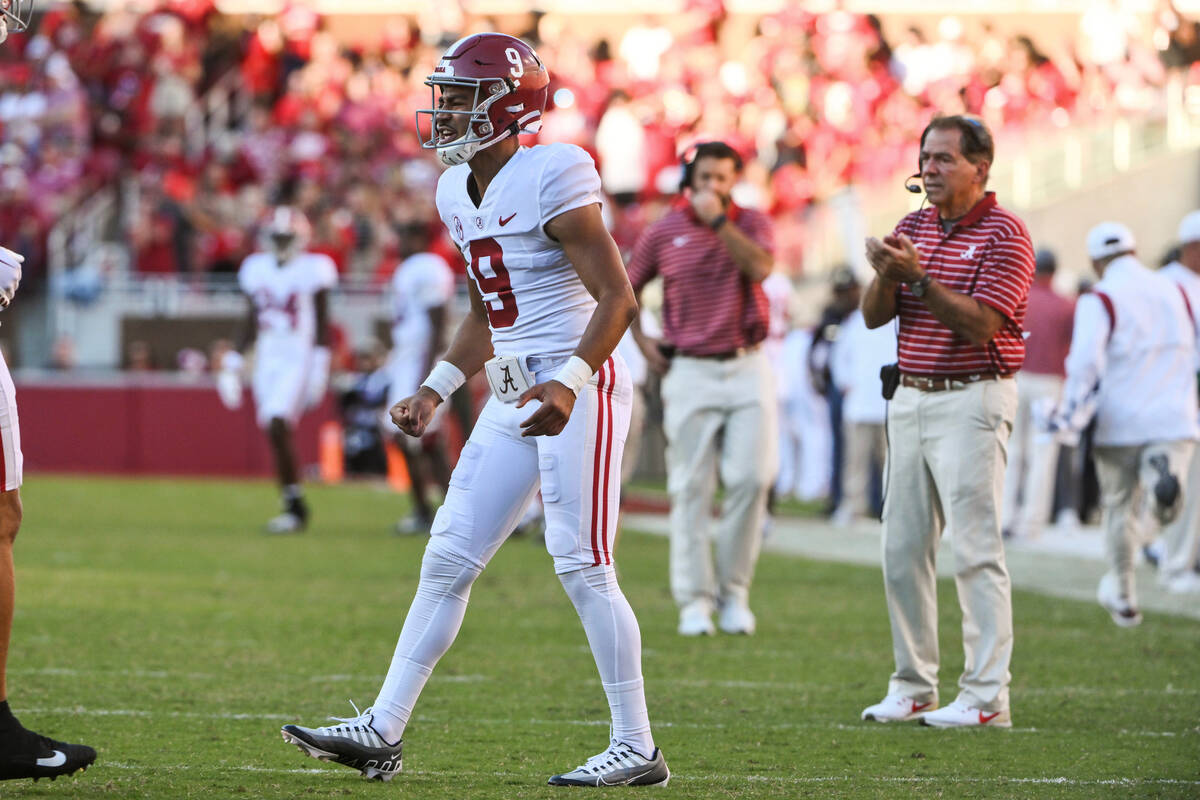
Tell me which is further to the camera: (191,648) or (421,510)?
(421,510)

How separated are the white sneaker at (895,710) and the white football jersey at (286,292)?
26.8 ft

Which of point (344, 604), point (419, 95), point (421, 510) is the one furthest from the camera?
point (419, 95)

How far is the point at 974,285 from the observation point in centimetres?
584

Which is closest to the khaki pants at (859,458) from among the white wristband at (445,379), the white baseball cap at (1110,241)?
the white baseball cap at (1110,241)

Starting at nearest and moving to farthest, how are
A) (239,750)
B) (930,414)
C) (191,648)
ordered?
(239,750) → (930,414) → (191,648)

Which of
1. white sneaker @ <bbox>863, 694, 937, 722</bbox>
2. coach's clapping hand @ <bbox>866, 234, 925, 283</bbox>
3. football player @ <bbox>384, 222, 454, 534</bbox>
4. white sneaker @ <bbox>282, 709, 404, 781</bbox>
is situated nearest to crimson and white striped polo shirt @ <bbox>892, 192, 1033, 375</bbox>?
coach's clapping hand @ <bbox>866, 234, 925, 283</bbox>

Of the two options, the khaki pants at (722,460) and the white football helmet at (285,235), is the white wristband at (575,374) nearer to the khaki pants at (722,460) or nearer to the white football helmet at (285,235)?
the khaki pants at (722,460)

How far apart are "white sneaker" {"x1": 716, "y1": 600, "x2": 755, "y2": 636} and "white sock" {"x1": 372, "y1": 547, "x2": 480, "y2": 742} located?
362 centimetres

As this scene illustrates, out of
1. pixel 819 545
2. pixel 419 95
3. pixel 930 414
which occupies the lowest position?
pixel 819 545

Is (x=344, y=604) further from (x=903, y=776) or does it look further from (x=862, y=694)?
(x=903, y=776)

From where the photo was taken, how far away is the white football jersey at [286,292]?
43.8 ft

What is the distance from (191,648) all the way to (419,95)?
69.1ft

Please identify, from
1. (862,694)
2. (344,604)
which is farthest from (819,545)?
(862,694)

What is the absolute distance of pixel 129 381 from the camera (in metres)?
21.2
